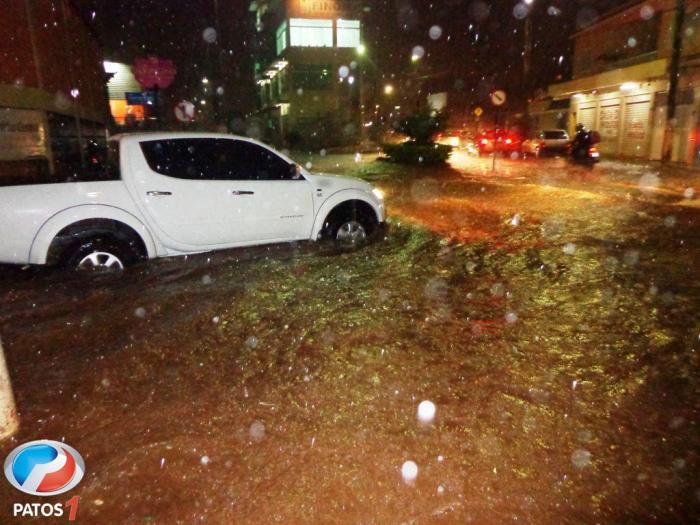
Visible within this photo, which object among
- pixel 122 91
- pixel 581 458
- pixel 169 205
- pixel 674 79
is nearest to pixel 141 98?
pixel 122 91

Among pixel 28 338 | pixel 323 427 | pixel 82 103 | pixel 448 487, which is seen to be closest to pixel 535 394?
pixel 448 487

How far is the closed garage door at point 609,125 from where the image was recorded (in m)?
26.6

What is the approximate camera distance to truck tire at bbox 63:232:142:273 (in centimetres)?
543

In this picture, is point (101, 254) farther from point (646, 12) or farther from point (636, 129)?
point (646, 12)

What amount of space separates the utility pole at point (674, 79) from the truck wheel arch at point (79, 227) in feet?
68.6

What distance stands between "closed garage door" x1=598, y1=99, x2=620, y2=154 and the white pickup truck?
24.9 metres

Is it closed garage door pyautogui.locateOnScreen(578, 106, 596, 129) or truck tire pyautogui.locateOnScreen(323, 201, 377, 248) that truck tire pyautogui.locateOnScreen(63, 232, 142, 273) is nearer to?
truck tire pyautogui.locateOnScreen(323, 201, 377, 248)

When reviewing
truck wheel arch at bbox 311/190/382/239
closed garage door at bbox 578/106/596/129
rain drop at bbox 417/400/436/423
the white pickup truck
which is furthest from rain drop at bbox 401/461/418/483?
closed garage door at bbox 578/106/596/129

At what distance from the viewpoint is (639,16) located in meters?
25.6

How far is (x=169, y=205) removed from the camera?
5.82m

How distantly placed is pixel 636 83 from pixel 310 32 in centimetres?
2997

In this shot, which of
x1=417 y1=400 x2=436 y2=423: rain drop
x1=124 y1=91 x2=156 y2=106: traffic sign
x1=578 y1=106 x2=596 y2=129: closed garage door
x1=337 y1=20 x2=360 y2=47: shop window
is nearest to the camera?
x1=417 y1=400 x2=436 y2=423: rain drop

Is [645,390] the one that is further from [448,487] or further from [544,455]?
[448,487]

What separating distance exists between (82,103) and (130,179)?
18561 millimetres
